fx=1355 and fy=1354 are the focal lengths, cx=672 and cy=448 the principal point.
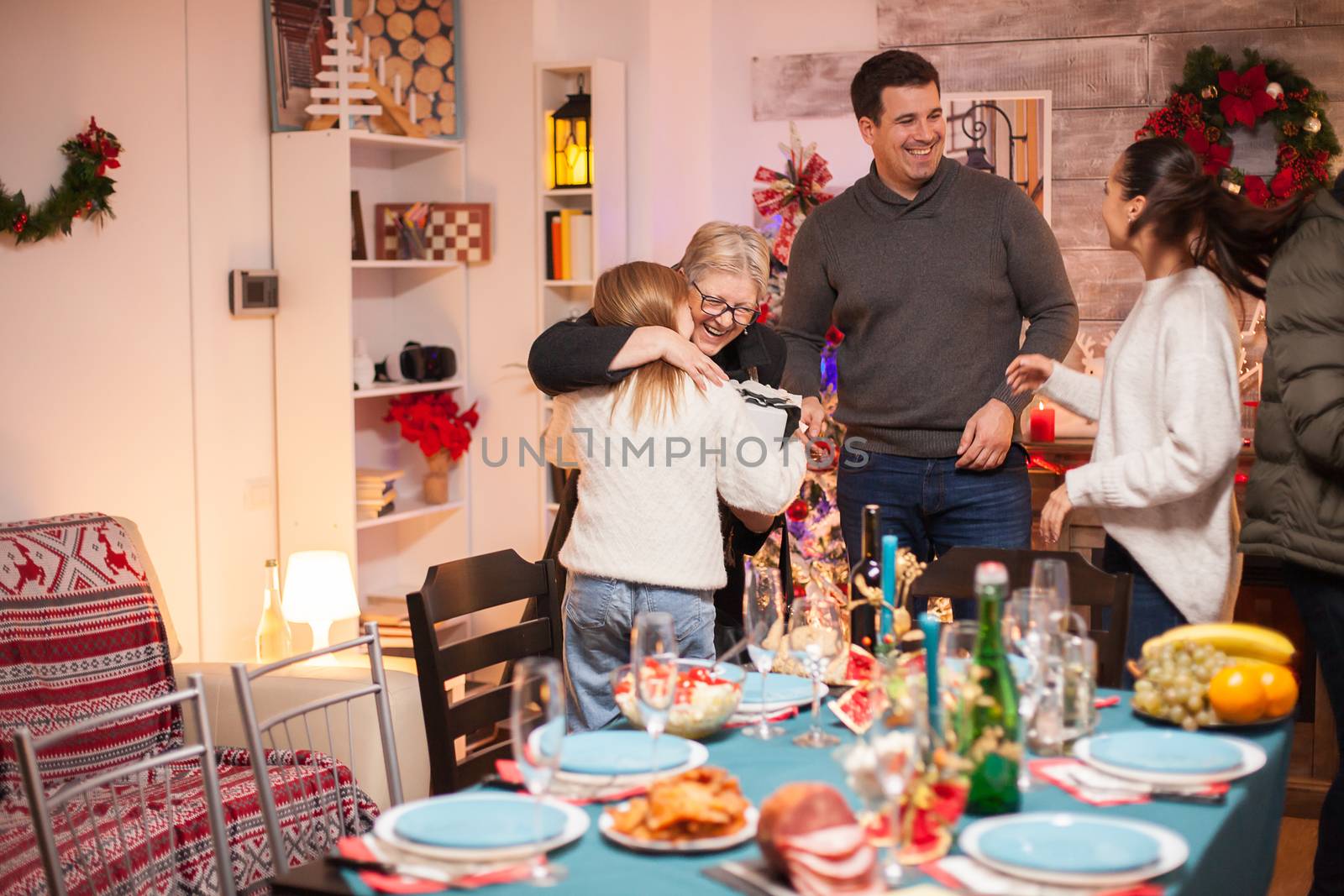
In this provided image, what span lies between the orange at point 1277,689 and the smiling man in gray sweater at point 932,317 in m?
1.01

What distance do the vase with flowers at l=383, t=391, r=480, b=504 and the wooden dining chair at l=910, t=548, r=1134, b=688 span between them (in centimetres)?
239

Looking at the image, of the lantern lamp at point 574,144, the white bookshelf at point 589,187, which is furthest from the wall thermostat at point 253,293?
the lantern lamp at point 574,144

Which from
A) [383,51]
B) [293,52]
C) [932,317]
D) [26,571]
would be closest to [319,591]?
[26,571]

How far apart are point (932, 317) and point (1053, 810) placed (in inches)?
59.7

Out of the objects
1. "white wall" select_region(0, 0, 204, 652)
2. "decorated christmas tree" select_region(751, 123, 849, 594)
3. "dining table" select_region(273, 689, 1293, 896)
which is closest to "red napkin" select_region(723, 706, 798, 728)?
"dining table" select_region(273, 689, 1293, 896)

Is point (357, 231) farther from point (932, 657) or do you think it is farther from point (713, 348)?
point (932, 657)

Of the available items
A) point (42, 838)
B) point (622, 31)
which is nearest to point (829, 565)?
point (622, 31)

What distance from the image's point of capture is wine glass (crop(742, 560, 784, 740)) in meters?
1.86

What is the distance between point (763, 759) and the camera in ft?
5.74

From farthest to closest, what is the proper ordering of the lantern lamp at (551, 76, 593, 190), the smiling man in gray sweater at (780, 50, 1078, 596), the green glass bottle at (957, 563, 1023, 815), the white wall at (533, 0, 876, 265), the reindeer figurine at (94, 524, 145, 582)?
the white wall at (533, 0, 876, 265), the lantern lamp at (551, 76, 593, 190), the reindeer figurine at (94, 524, 145, 582), the smiling man in gray sweater at (780, 50, 1078, 596), the green glass bottle at (957, 563, 1023, 815)

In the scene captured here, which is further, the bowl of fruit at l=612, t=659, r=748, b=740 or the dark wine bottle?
the dark wine bottle

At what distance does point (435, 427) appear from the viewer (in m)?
4.58

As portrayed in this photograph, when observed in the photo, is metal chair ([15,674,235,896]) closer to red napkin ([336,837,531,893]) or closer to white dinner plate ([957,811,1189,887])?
red napkin ([336,837,531,893])

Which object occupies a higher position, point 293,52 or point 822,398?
point 293,52
